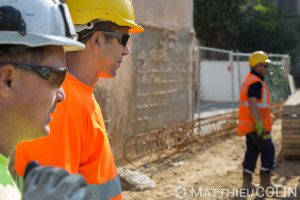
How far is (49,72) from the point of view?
4.19ft

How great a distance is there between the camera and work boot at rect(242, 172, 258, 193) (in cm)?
611

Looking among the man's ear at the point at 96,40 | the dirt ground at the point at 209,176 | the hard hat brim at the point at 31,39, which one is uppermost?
the man's ear at the point at 96,40

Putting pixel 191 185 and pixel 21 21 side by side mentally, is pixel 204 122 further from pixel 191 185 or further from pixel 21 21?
pixel 21 21

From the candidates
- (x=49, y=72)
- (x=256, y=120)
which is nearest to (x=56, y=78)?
(x=49, y=72)

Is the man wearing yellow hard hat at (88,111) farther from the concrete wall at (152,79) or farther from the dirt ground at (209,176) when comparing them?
the concrete wall at (152,79)

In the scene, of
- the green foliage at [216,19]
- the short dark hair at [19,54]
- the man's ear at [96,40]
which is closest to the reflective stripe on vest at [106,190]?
the man's ear at [96,40]

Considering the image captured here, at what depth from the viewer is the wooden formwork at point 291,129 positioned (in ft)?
24.8

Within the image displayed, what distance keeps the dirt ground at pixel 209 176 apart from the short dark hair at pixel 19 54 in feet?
15.1

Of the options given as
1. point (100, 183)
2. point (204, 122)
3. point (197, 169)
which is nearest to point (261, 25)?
point (204, 122)

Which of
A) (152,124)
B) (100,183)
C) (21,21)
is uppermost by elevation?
(21,21)

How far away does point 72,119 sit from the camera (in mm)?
1889

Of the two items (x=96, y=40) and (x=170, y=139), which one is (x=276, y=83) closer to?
(x=170, y=139)

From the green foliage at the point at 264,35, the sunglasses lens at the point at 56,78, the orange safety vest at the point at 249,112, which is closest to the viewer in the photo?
the sunglasses lens at the point at 56,78

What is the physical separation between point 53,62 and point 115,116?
5705 millimetres
